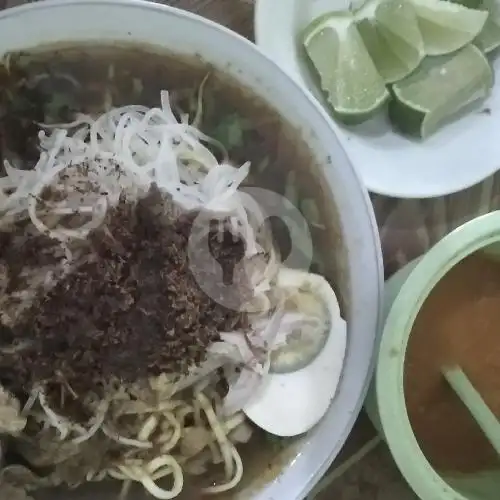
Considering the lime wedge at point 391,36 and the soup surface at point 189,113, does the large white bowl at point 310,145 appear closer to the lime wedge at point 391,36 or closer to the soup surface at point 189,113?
the soup surface at point 189,113

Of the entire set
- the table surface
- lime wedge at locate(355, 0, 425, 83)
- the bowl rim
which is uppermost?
lime wedge at locate(355, 0, 425, 83)

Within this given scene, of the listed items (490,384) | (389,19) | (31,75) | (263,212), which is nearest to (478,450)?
(490,384)

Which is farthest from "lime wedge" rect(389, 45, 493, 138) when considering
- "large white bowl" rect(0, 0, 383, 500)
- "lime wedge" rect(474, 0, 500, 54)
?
"large white bowl" rect(0, 0, 383, 500)

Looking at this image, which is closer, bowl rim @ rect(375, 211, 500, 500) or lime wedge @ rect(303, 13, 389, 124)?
bowl rim @ rect(375, 211, 500, 500)

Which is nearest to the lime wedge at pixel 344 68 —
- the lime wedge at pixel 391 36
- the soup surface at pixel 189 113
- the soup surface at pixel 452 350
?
the lime wedge at pixel 391 36

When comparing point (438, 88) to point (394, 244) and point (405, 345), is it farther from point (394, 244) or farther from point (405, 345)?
point (405, 345)

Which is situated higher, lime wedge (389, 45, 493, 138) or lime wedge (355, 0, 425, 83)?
lime wedge (355, 0, 425, 83)

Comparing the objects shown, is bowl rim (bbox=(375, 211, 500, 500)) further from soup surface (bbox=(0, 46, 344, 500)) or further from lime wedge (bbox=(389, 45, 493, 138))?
lime wedge (bbox=(389, 45, 493, 138))

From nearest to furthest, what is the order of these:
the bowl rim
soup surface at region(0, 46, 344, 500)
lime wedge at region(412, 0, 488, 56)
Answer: the bowl rim
soup surface at region(0, 46, 344, 500)
lime wedge at region(412, 0, 488, 56)
